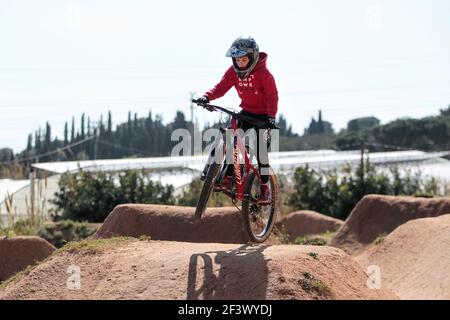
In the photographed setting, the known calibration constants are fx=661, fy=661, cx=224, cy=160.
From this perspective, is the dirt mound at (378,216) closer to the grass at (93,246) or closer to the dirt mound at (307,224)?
the dirt mound at (307,224)

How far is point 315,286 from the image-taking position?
6.07m

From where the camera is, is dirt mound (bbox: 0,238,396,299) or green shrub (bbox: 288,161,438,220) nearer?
dirt mound (bbox: 0,238,396,299)

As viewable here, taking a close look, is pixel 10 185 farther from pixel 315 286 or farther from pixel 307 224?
pixel 315 286

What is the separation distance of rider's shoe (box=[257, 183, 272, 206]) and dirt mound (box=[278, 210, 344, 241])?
10.4 m

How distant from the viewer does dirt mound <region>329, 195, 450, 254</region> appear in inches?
597

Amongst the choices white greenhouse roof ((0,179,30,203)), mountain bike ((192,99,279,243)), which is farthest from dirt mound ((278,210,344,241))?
mountain bike ((192,99,279,243))

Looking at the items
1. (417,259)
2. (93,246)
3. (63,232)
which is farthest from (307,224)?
(93,246)

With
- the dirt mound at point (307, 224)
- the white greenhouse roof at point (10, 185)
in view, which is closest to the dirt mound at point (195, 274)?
the dirt mound at point (307, 224)

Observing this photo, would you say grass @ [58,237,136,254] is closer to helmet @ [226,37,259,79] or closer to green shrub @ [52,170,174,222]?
helmet @ [226,37,259,79]

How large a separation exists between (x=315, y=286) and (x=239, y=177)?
2.15 m

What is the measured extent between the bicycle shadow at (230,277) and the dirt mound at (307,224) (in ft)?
40.3

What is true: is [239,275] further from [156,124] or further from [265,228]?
[156,124]

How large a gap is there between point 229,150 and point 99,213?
40.5 ft
